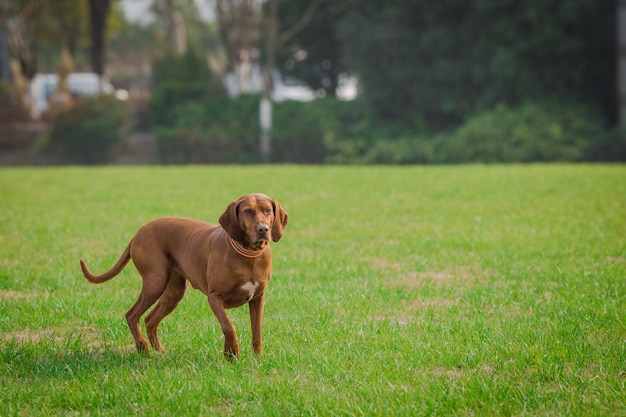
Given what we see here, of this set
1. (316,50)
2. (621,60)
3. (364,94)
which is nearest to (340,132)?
(364,94)

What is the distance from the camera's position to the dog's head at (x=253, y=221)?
5094 millimetres

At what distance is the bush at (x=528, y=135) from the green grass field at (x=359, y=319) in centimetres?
1368

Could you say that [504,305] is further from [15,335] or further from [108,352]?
[15,335]

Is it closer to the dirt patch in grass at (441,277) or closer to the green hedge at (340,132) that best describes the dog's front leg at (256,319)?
the dirt patch in grass at (441,277)

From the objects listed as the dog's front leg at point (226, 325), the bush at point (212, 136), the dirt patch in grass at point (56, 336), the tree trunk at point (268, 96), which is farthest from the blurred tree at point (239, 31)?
the dog's front leg at point (226, 325)

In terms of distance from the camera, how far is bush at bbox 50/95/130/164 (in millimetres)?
31984

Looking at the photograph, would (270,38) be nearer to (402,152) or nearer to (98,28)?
(402,152)

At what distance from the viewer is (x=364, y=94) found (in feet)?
108

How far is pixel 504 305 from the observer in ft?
24.1

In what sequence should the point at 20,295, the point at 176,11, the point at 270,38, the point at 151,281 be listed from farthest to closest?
the point at 176,11
the point at 270,38
the point at 20,295
the point at 151,281

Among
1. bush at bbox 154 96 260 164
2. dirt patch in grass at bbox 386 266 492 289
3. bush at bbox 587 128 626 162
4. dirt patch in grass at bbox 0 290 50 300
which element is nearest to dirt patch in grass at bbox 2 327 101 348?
dirt patch in grass at bbox 0 290 50 300

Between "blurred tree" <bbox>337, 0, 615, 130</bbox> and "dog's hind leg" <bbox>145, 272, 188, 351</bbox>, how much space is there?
24222mm

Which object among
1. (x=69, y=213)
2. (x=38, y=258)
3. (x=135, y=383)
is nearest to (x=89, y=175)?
(x=69, y=213)

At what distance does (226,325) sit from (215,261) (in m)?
0.41
